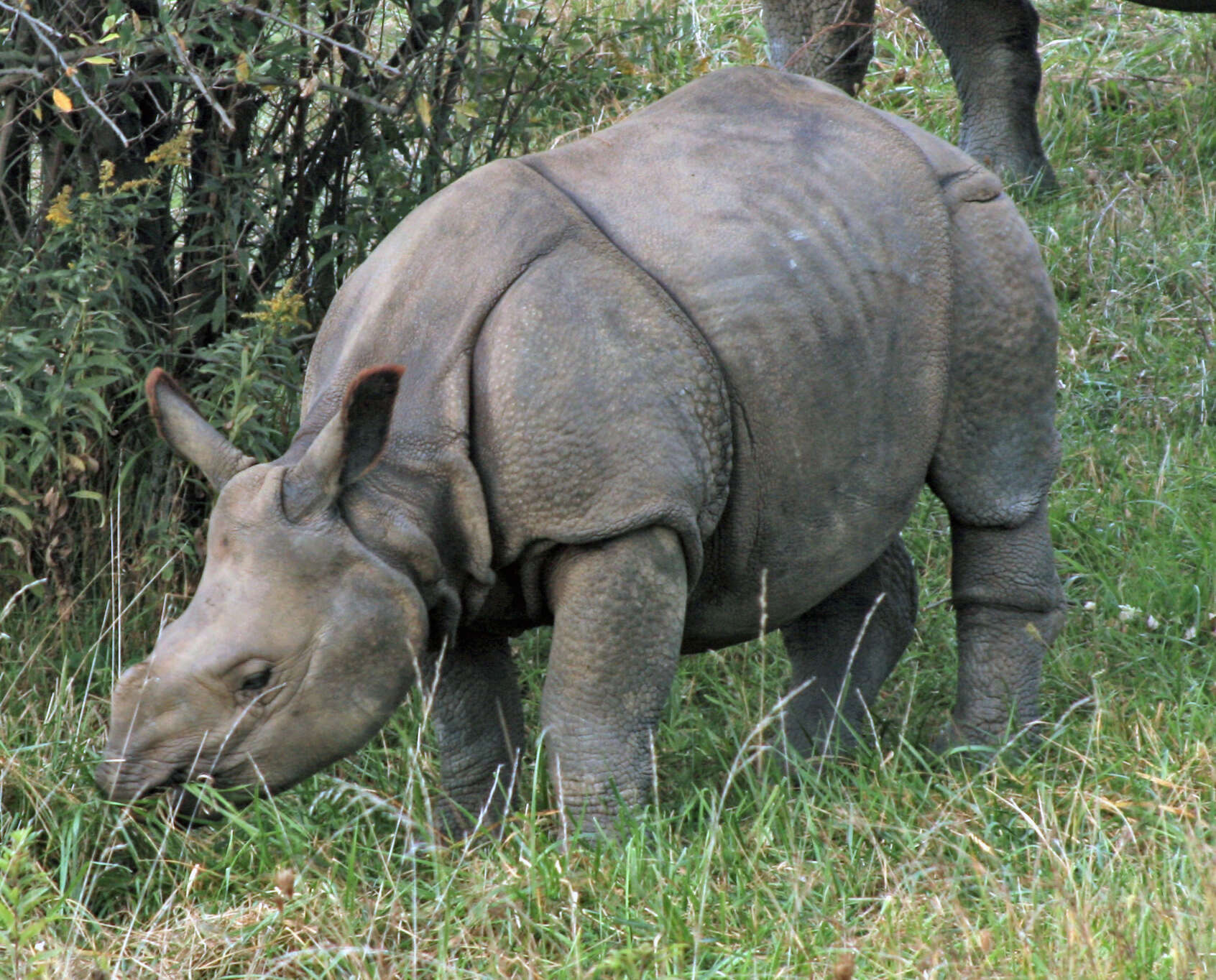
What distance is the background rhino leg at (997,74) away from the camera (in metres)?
7.81

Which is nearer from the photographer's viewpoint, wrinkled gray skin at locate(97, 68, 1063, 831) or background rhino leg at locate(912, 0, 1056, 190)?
wrinkled gray skin at locate(97, 68, 1063, 831)

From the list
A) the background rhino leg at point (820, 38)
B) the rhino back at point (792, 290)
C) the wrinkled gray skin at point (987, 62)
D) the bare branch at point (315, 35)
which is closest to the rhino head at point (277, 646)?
the rhino back at point (792, 290)

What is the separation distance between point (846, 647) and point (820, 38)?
3155 millimetres

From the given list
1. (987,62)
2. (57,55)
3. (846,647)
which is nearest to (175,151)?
(57,55)

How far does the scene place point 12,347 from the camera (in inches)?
190

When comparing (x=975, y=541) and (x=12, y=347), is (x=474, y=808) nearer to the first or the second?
(x=975, y=541)

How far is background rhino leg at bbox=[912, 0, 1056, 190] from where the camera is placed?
25.6ft

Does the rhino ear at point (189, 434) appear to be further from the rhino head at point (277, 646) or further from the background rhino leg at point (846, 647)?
the background rhino leg at point (846, 647)

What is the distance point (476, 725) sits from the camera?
4457mm

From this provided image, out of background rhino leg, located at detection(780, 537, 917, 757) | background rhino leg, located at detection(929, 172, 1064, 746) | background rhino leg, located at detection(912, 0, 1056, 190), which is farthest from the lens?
background rhino leg, located at detection(912, 0, 1056, 190)

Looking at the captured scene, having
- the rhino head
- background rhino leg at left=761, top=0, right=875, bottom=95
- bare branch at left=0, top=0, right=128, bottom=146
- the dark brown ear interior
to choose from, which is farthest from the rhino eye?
background rhino leg at left=761, top=0, right=875, bottom=95

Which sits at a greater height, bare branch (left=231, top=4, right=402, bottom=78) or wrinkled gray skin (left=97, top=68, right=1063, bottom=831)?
bare branch (left=231, top=4, right=402, bottom=78)

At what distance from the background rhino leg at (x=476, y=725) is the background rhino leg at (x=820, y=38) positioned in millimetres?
3660

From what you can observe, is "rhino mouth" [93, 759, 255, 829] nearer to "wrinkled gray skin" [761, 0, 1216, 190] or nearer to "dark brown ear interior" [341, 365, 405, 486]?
"dark brown ear interior" [341, 365, 405, 486]
